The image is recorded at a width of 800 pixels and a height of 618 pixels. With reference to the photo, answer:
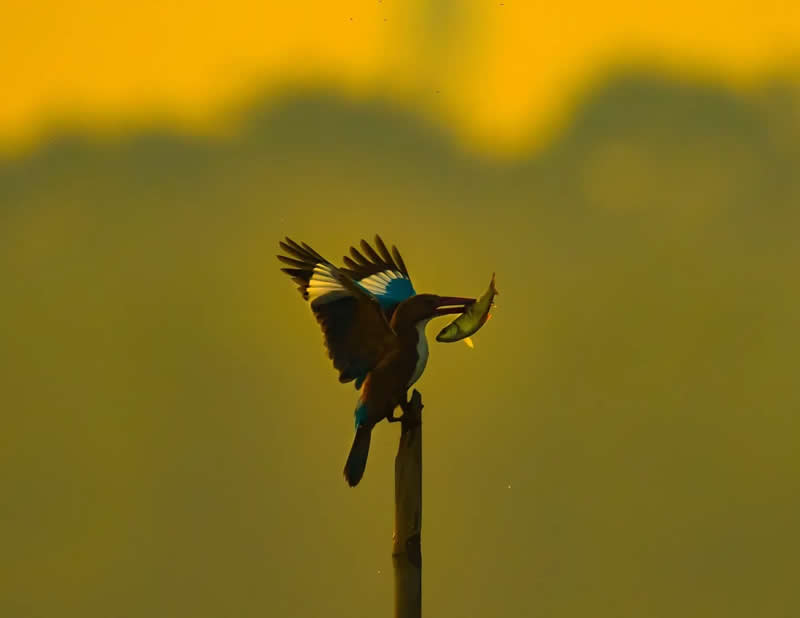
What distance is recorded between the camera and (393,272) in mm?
5750

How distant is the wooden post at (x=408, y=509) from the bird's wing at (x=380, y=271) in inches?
26.8

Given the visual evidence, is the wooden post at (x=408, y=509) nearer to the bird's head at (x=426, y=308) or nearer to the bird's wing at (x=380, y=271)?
the bird's head at (x=426, y=308)

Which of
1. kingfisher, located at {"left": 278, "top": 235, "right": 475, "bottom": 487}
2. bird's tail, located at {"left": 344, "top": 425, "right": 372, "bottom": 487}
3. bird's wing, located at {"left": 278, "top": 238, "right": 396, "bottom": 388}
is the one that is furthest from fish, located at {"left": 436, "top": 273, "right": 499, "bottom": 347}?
bird's tail, located at {"left": 344, "top": 425, "right": 372, "bottom": 487}

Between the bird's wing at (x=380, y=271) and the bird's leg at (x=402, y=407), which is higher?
the bird's wing at (x=380, y=271)

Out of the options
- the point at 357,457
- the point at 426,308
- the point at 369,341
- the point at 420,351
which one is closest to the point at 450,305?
the point at 426,308

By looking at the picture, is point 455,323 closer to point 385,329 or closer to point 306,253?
point 385,329

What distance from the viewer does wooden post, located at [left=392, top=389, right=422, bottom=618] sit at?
16.7ft

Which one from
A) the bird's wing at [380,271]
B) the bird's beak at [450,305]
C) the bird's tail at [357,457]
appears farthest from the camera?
the bird's wing at [380,271]

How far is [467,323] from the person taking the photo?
203 inches

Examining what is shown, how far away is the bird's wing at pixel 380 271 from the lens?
A: 5613mm

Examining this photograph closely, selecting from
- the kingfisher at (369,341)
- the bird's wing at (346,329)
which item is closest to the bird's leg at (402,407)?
the kingfisher at (369,341)

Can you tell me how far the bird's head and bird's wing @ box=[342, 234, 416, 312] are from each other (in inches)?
15.4

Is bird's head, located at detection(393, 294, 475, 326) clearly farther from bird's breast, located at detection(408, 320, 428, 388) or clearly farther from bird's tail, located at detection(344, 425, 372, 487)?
bird's tail, located at detection(344, 425, 372, 487)

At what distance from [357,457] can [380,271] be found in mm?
1098
